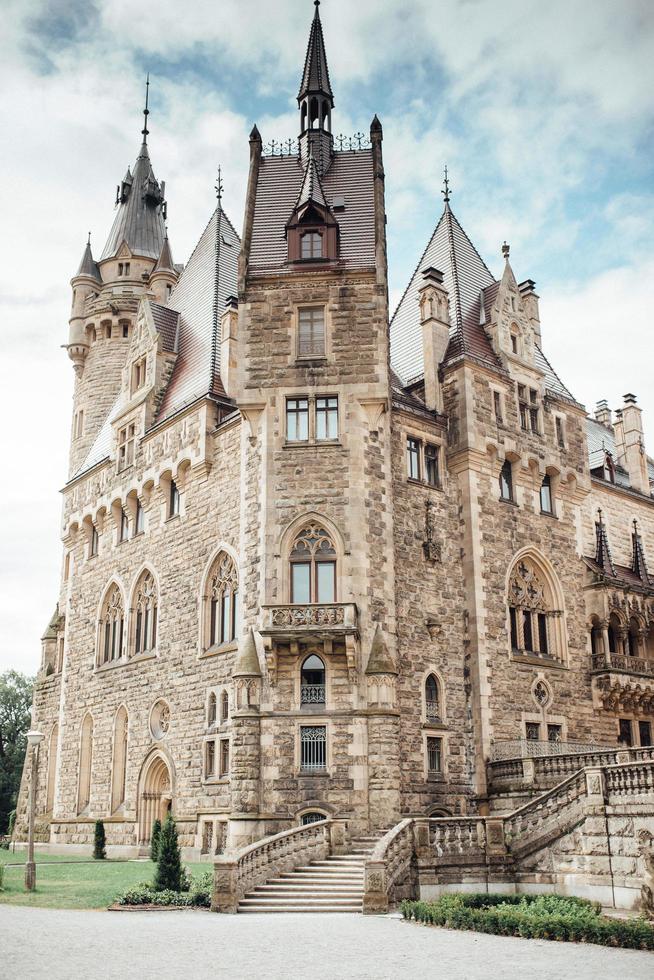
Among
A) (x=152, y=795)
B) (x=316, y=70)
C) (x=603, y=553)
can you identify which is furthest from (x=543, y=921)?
(x=316, y=70)

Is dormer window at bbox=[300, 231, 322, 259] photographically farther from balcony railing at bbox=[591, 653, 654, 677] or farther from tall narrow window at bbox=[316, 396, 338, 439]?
balcony railing at bbox=[591, 653, 654, 677]

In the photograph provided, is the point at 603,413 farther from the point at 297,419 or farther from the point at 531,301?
the point at 297,419

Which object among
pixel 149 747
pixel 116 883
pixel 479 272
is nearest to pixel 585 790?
pixel 116 883

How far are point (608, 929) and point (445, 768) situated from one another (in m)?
13.2

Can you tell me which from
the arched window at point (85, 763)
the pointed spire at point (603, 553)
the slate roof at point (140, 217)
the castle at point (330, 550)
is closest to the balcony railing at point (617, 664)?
the castle at point (330, 550)

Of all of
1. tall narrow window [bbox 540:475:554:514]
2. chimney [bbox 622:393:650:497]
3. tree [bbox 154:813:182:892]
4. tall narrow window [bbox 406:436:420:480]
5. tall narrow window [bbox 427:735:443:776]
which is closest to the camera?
tree [bbox 154:813:182:892]

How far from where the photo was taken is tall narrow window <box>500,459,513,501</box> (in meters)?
32.3

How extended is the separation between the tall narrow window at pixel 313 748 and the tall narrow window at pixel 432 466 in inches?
369

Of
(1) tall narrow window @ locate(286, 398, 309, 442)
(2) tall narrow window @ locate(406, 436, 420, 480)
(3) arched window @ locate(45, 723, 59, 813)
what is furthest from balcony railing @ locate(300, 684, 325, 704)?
(3) arched window @ locate(45, 723, 59, 813)

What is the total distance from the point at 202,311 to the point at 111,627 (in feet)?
41.3

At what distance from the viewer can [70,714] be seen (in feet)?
122

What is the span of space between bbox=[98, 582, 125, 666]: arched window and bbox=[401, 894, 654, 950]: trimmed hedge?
2035 centimetres

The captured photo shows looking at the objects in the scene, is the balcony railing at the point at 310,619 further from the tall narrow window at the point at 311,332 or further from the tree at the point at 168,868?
the tall narrow window at the point at 311,332

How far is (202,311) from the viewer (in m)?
36.2
